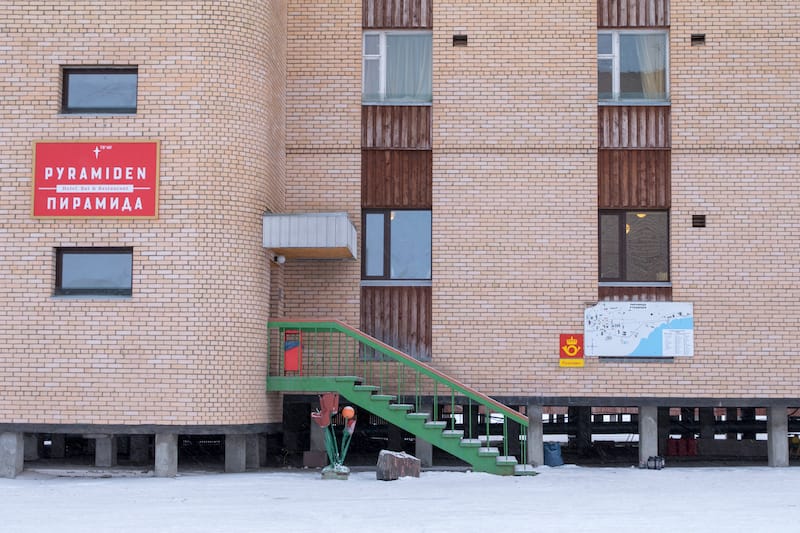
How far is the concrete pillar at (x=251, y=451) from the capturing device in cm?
1844

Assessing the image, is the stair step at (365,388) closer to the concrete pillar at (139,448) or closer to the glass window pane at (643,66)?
the concrete pillar at (139,448)

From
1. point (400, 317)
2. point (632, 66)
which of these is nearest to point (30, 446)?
point (400, 317)

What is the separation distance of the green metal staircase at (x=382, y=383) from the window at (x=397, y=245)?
4.76 feet

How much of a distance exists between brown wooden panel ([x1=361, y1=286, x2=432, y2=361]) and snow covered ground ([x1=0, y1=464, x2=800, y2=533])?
270 cm

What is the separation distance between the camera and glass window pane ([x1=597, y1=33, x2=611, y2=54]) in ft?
64.6

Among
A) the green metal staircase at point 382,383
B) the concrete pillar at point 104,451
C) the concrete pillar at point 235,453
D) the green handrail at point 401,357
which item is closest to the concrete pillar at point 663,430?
the green metal staircase at point 382,383

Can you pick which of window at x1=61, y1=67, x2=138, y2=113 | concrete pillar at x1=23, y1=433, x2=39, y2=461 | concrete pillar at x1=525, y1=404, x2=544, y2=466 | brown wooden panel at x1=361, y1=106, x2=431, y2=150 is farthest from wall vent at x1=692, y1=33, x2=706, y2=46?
concrete pillar at x1=23, y1=433, x2=39, y2=461

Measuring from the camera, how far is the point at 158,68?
1734 centimetres

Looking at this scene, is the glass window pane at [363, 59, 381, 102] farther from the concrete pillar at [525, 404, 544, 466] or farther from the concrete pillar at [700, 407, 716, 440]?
the concrete pillar at [700, 407, 716, 440]

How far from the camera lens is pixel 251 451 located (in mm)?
18438

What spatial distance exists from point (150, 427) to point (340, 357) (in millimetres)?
3614

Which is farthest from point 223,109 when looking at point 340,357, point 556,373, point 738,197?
point 738,197

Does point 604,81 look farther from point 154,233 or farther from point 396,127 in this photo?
point 154,233

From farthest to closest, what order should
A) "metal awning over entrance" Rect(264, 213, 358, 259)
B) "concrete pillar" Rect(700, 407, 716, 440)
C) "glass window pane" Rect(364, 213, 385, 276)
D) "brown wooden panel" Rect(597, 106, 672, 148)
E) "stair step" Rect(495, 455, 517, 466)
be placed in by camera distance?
1. "concrete pillar" Rect(700, 407, 716, 440)
2. "glass window pane" Rect(364, 213, 385, 276)
3. "brown wooden panel" Rect(597, 106, 672, 148)
4. "metal awning over entrance" Rect(264, 213, 358, 259)
5. "stair step" Rect(495, 455, 517, 466)
